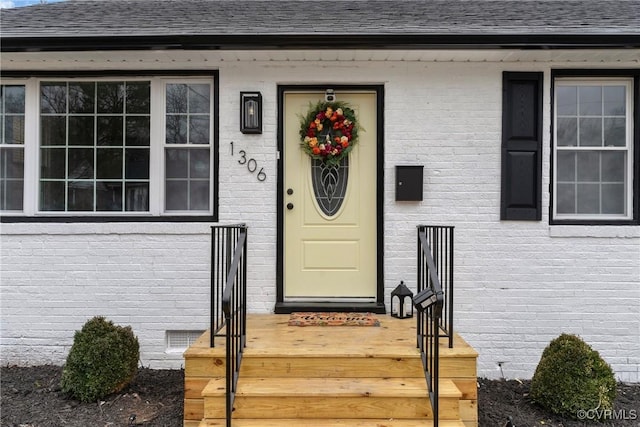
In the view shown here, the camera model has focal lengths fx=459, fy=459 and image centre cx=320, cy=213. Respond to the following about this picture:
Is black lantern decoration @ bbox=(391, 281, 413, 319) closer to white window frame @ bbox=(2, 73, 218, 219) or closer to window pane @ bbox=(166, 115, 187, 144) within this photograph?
white window frame @ bbox=(2, 73, 218, 219)

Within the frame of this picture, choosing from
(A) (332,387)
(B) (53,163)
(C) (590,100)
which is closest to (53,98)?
(B) (53,163)

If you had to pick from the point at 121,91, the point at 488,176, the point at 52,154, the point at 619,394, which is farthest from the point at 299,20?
the point at 619,394

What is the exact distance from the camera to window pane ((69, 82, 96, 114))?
4.54 meters

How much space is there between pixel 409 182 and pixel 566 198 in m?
1.57

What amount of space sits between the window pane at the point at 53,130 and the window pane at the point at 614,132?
5291 millimetres

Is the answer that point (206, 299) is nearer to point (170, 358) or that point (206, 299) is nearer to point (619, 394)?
point (170, 358)

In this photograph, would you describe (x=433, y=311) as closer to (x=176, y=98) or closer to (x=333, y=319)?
(x=333, y=319)

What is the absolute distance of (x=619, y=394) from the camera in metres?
4.04

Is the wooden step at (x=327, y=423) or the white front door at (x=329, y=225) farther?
the white front door at (x=329, y=225)

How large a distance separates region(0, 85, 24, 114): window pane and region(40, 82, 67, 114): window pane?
22cm

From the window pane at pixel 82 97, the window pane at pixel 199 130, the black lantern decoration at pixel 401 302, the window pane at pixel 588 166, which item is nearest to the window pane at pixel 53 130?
the window pane at pixel 82 97

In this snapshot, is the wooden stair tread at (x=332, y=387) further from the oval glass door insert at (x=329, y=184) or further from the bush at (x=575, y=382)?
the oval glass door insert at (x=329, y=184)

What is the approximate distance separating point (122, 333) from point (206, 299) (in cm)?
80

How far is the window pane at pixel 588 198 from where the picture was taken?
4434 millimetres
